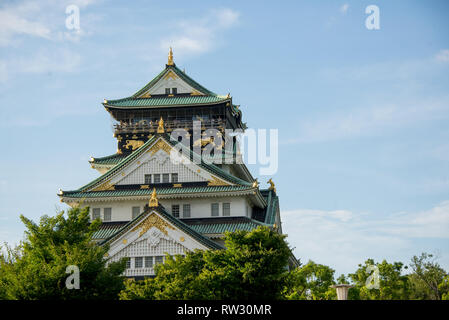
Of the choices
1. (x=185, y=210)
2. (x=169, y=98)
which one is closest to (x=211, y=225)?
(x=185, y=210)

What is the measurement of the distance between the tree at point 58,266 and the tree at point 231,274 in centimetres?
171

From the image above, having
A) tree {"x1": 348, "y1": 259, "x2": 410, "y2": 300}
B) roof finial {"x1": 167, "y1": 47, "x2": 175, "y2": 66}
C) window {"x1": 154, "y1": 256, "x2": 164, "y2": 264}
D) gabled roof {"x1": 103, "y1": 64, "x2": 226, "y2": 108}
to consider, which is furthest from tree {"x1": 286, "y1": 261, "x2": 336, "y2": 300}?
roof finial {"x1": 167, "y1": 47, "x2": 175, "y2": 66}

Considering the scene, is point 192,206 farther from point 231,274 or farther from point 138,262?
point 231,274

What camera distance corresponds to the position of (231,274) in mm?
37750

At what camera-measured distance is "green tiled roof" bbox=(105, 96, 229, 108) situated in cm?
6153

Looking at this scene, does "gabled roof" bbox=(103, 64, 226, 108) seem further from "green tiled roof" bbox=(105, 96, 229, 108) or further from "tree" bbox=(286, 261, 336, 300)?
"tree" bbox=(286, 261, 336, 300)

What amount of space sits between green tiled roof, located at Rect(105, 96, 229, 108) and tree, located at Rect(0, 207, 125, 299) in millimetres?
22873
